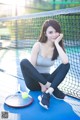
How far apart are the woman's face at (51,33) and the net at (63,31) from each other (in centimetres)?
31

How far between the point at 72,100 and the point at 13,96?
0.72 metres

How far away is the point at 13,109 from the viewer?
309cm

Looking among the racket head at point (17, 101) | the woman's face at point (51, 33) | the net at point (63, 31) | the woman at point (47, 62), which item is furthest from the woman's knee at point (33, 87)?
the woman's face at point (51, 33)

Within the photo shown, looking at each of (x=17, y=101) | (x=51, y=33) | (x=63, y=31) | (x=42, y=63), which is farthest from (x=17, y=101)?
(x=63, y=31)

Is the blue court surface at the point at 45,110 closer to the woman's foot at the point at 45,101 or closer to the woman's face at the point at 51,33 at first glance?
the woman's foot at the point at 45,101

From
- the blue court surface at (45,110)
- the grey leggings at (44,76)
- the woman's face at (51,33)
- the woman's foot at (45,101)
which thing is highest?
the woman's face at (51,33)

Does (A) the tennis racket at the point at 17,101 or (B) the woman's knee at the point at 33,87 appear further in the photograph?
(B) the woman's knee at the point at 33,87

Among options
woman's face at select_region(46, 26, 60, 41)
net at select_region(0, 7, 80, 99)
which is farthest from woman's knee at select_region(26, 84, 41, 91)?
woman's face at select_region(46, 26, 60, 41)

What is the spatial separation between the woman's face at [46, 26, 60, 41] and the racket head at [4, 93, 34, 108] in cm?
75

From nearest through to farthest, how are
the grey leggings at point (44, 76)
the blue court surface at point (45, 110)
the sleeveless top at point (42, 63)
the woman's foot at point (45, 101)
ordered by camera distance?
1. the blue court surface at point (45, 110)
2. the woman's foot at point (45, 101)
3. the grey leggings at point (44, 76)
4. the sleeveless top at point (42, 63)

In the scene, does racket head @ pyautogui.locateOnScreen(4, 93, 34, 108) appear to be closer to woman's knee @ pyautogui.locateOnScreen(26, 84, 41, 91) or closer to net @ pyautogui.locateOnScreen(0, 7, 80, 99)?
woman's knee @ pyautogui.locateOnScreen(26, 84, 41, 91)

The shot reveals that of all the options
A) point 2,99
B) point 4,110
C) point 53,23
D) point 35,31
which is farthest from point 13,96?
point 35,31

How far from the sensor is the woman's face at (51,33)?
3.30 m

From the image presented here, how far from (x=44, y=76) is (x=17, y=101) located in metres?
0.46
